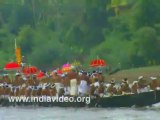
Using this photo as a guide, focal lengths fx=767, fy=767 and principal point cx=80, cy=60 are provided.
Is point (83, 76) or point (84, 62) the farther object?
point (84, 62)

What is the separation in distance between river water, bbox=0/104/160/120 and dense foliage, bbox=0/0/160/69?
84.6 feet

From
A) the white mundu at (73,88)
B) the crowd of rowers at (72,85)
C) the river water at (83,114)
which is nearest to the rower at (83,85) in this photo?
the crowd of rowers at (72,85)

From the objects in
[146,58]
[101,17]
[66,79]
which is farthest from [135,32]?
[66,79]

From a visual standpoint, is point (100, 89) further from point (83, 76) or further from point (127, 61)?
point (127, 61)

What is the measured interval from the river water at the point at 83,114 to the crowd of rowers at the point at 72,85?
842mm

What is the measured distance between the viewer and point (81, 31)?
66250 mm

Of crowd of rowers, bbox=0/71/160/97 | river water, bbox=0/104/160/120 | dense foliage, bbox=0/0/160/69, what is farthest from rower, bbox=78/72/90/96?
dense foliage, bbox=0/0/160/69

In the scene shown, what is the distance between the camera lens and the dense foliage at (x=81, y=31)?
57125 millimetres

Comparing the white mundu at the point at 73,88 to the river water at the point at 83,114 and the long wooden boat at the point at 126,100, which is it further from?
the river water at the point at 83,114

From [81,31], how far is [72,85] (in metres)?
35.2

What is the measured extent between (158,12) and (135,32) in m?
2.54

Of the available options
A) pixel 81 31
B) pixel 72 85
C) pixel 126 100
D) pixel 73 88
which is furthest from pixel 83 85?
pixel 81 31

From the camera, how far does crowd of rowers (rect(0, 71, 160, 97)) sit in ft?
97.3

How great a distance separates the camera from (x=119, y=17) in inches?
2440
